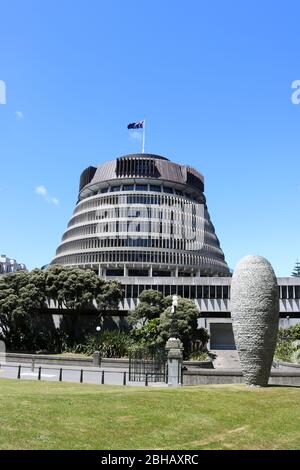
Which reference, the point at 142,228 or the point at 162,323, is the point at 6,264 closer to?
the point at 142,228

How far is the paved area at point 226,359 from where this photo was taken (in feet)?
184

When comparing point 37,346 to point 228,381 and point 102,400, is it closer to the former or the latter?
point 228,381

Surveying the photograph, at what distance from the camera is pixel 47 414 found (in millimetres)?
14711

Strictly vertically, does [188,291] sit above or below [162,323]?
above

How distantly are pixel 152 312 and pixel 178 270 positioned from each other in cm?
3354

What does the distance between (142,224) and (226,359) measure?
42.5 metres

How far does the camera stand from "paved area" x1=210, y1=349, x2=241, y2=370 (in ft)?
184

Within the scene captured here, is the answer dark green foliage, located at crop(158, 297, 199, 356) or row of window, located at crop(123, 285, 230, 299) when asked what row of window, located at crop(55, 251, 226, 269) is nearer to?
row of window, located at crop(123, 285, 230, 299)

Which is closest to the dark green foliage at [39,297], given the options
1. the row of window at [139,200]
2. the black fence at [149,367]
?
the black fence at [149,367]

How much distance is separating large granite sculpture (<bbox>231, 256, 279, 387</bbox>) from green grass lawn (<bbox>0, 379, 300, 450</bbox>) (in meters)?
2.57

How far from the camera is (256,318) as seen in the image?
2208cm

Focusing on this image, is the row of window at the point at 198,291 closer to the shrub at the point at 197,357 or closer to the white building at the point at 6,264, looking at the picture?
the shrub at the point at 197,357

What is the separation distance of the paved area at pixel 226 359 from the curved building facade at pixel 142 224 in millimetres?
29681

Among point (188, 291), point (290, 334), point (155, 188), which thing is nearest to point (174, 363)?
point (290, 334)
